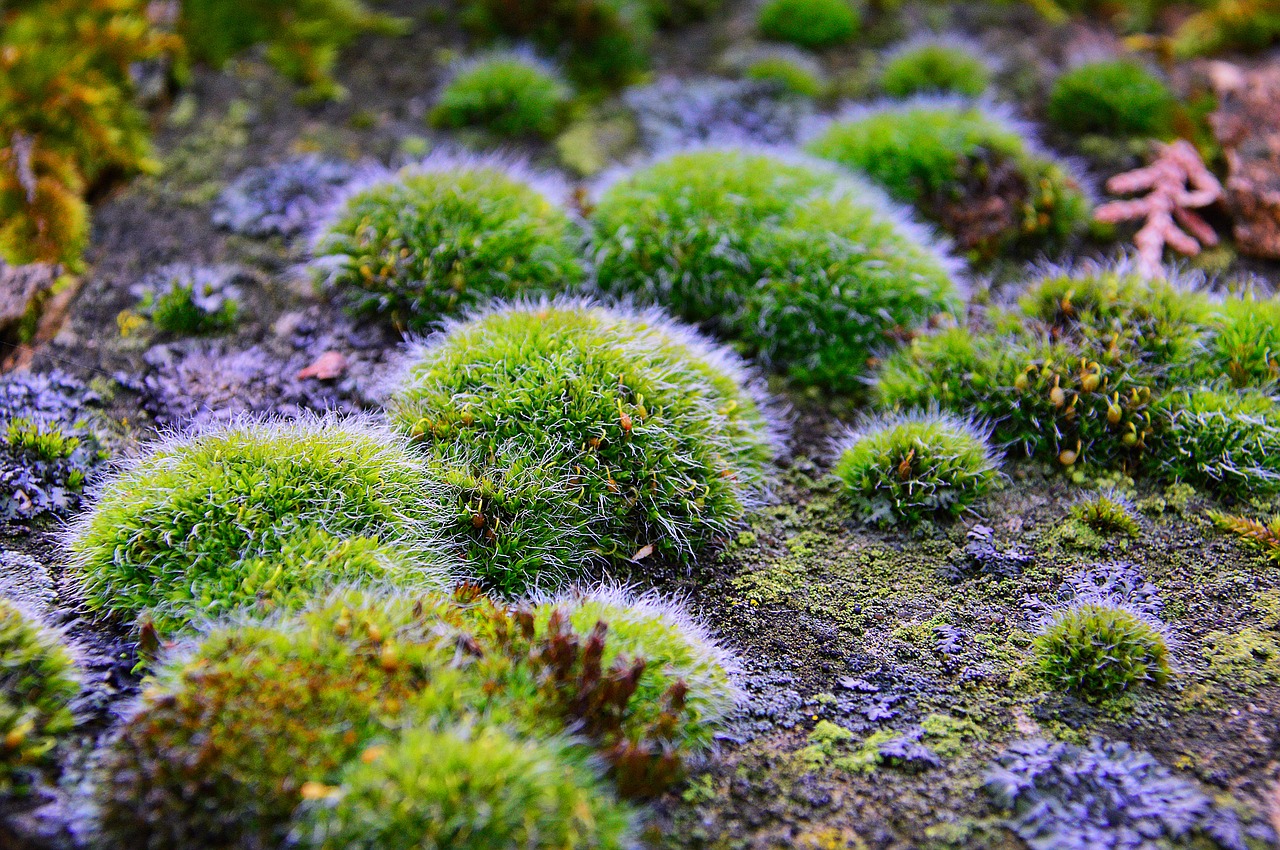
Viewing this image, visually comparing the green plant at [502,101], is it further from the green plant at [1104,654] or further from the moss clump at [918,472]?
the green plant at [1104,654]

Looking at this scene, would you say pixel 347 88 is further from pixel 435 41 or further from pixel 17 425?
pixel 17 425

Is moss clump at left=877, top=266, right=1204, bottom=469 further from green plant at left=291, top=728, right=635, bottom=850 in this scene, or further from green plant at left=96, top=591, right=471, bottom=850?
green plant at left=96, top=591, right=471, bottom=850

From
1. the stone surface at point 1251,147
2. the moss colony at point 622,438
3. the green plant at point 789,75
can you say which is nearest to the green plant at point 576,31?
the moss colony at point 622,438

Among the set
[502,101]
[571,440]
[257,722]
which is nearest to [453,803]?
[257,722]

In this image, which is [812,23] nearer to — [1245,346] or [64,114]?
[1245,346]

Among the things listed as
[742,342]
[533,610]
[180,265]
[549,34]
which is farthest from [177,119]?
[533,610]
